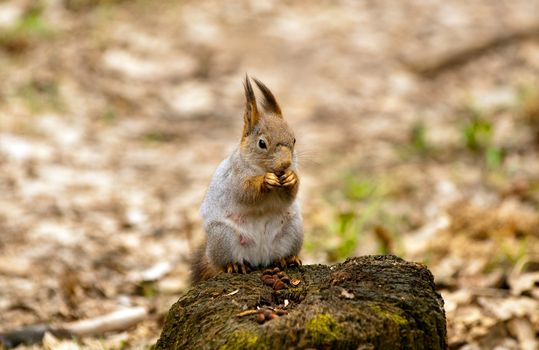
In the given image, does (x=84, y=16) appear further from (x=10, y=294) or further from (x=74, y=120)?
(x=10, y=294)

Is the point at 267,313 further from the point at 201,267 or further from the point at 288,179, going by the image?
the point at 201,267

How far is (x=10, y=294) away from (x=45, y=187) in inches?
57.0

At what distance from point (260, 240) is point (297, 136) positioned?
1984 mm

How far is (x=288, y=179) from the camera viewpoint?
8.98 ft

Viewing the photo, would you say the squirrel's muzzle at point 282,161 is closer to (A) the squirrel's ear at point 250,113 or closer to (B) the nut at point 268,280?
(A) the squirrel's ear at point 250,113

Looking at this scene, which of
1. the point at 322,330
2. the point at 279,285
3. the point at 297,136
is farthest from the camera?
the point at 297,136

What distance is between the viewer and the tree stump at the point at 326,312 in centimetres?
203

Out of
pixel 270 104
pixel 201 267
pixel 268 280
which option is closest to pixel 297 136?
pixel 270 104

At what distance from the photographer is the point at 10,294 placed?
12.9 ft

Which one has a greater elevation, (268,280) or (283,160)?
(283,160)

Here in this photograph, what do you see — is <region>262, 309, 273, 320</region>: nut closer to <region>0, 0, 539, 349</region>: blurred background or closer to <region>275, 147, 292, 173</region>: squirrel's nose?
<region>275, 147, 292, 173</region>: squirrel's nose

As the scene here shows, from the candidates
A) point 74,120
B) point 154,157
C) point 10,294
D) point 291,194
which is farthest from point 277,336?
point 74,120

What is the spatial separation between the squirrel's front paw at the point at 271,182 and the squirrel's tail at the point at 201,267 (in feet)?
1.36

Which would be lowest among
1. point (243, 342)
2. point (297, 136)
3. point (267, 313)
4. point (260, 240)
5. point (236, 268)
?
point (243, 342)
